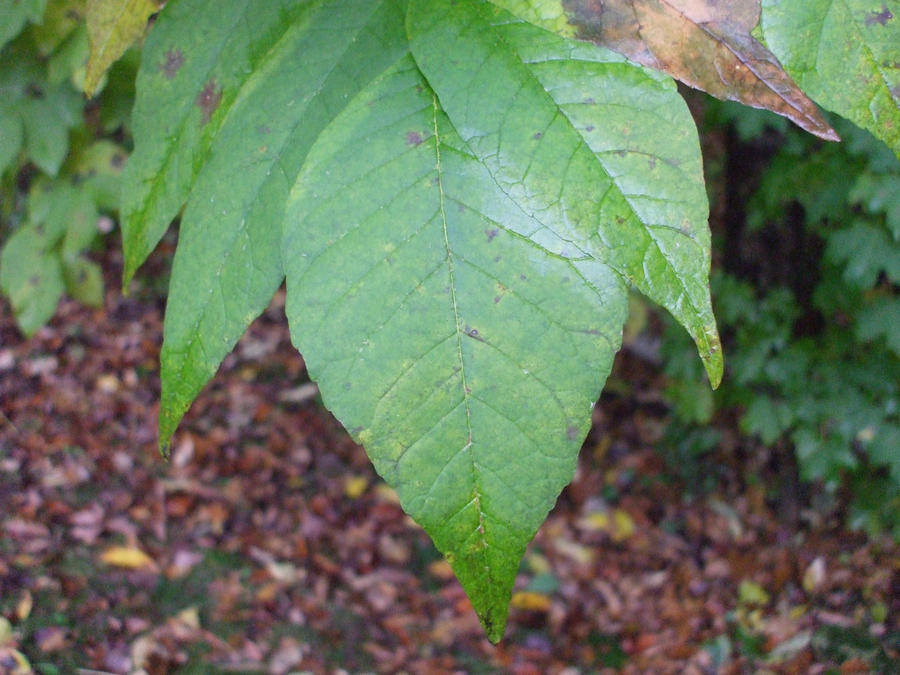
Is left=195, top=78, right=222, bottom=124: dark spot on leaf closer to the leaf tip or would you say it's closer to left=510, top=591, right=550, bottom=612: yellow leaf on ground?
the leaf tip

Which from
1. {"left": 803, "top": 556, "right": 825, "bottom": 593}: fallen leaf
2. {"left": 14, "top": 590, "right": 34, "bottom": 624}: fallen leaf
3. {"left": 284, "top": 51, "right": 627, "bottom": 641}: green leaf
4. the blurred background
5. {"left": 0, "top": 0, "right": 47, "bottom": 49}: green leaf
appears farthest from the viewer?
{"left": 803, "top": 556, "right": 825, "bottom": 593}: fallen leaf

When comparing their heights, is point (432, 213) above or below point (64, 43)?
below

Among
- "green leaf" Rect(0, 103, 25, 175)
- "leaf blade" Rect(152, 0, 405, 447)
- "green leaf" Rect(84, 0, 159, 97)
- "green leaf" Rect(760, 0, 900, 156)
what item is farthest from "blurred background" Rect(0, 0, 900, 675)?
"green leaf" Rect(760, 0, 900, 156)

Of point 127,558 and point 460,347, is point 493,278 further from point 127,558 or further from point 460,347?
point 127,558

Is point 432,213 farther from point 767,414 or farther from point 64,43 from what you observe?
point 767,414

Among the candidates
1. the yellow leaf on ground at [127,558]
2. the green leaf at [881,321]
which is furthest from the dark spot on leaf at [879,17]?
the yellow leaf on ground at [127,558]

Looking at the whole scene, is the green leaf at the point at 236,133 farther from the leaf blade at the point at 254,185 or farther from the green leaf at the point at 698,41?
the green leaf at the point at 698,41

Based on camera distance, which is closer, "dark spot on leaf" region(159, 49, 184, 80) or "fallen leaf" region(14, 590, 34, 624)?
"dark spot on leaf" region(159, 49, 184, 80)

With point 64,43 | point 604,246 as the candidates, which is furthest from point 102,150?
point 604,246
